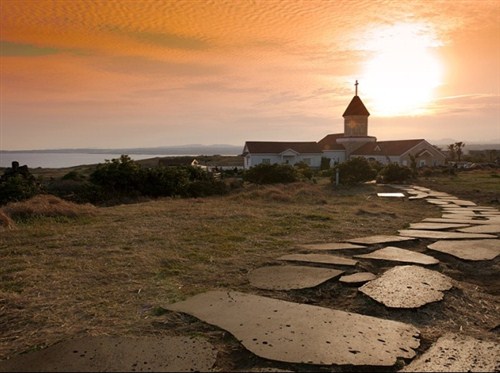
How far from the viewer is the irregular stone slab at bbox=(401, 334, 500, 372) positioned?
8.10ft

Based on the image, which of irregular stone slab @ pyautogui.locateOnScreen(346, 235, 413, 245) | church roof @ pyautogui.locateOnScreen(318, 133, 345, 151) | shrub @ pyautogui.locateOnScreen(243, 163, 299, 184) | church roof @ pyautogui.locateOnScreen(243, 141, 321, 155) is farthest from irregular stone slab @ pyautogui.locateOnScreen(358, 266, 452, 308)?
church roof @ pyautogui.locateOnScreen(318, 133, 345, 151)

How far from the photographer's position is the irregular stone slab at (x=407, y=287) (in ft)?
11.4

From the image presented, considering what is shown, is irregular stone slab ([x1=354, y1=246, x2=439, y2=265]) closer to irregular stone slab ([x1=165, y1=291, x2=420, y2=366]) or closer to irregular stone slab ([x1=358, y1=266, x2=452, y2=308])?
irregular stone slab ([x1=358, y1=266, x2=452, y2=308])

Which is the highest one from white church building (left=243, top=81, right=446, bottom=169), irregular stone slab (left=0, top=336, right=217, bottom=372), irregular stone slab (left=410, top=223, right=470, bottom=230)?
white church building (left=243, top=81, right=446, bottom=169)

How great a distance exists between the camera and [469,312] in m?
3.44

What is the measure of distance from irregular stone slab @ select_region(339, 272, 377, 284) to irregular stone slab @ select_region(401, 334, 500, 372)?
1.11m

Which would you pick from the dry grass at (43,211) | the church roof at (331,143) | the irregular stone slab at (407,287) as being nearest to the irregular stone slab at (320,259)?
the irregular stone slab at (407,287)

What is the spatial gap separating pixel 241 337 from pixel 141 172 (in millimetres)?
13773

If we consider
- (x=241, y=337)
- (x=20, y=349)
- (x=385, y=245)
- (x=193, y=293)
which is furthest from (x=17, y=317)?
(x=385, y=245)

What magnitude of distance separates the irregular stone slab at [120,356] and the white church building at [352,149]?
128ft

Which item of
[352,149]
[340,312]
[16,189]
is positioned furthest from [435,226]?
[352,149]

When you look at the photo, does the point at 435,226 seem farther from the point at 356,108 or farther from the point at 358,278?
the point at 356,108

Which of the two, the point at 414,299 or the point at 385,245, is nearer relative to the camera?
the point at 414,299

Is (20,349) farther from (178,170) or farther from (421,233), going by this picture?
(178,170)
